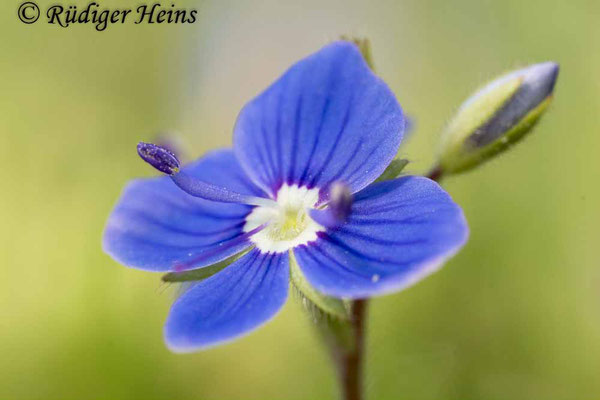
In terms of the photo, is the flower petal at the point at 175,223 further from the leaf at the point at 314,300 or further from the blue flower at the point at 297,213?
the leaf at the point at 314,300

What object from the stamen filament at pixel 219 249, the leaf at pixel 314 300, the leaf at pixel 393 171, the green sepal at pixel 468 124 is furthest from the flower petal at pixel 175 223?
the green sepal at pixel 468 124

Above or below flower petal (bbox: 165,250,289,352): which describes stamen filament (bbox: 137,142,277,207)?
above

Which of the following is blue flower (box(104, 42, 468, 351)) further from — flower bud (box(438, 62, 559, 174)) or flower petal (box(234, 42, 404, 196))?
flower bud (box(438, 62, 559, 174))

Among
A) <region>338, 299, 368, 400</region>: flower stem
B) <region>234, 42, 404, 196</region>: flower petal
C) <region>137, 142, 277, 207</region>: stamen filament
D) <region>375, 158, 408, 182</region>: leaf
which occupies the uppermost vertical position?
<region>234, 42, 404, 196</region>: flower petal

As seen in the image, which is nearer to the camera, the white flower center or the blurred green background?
the white flower center

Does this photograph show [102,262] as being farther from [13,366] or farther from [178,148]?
[178,148]

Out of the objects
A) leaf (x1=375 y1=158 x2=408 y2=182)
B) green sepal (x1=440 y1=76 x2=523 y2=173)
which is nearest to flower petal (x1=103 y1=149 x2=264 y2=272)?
leaf (x1=375 y1=158 x2=408 y2=182)
